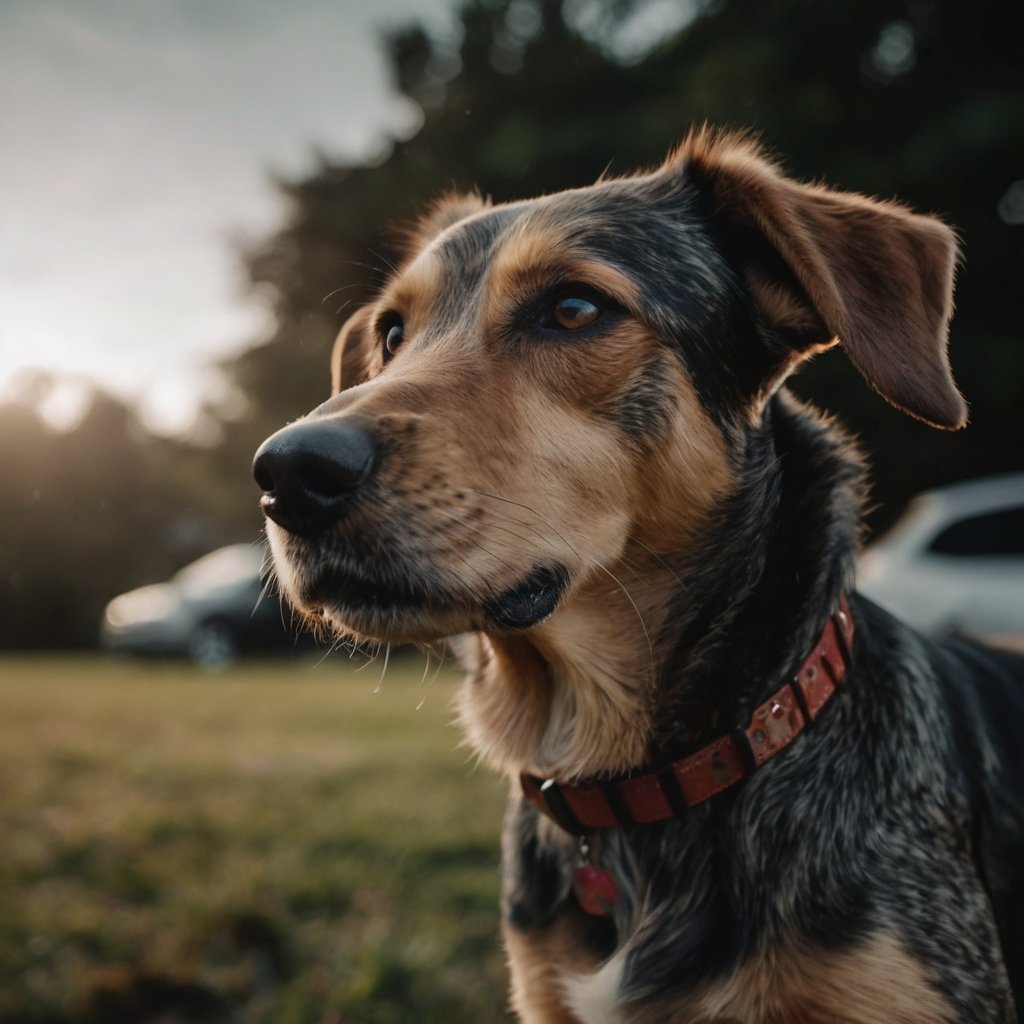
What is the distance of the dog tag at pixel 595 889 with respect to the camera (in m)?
2.50

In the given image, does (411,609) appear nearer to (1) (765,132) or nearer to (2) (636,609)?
(2) (636,609)

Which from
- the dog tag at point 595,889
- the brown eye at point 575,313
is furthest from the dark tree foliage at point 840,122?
the dog tag at point 595,889

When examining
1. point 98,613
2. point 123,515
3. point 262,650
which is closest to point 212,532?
point 123,515

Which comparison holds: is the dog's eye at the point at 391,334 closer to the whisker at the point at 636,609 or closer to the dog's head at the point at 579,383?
the dog's head at the point at 579,383

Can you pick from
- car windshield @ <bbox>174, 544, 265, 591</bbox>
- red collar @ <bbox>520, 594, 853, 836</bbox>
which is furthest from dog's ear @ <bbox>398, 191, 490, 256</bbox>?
car windshield @ <bbox>174, 544, 265, 591</bbox>

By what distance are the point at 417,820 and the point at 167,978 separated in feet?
6.40

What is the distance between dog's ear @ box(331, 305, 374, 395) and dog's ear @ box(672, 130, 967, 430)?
1.39 meters

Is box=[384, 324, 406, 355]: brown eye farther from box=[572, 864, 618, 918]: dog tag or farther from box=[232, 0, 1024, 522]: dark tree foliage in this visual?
box=[232, 0, 1024, 522]: dark tree foliage

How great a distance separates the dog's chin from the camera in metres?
2.16

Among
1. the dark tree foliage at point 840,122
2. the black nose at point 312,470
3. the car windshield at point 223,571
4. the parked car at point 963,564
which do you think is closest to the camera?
the black nose at point 312,470

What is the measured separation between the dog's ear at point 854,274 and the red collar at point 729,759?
0.61 metres

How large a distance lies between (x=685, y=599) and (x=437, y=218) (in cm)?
212

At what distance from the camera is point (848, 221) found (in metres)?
2.57

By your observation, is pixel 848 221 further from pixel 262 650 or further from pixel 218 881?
pixel 262 650
